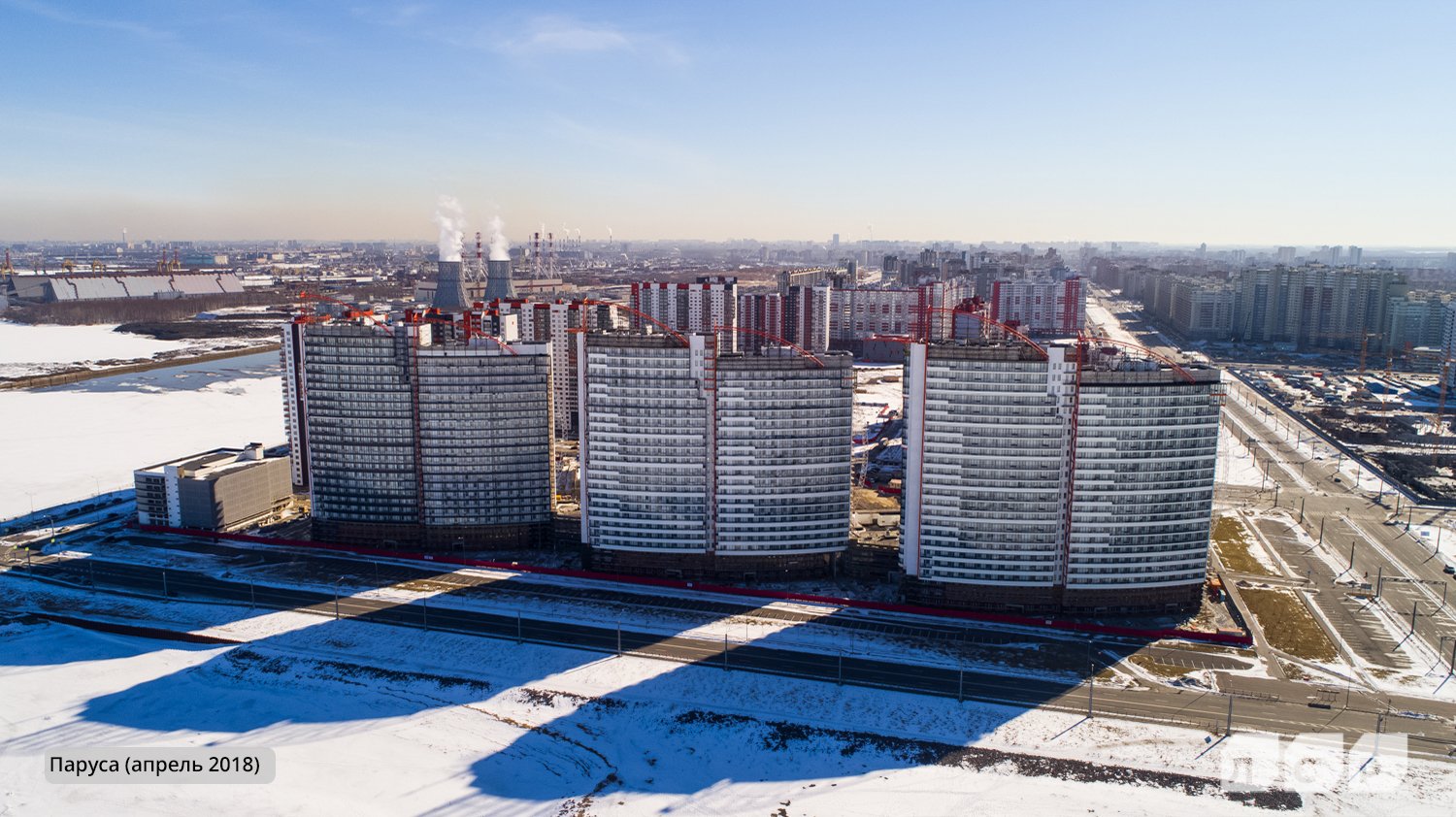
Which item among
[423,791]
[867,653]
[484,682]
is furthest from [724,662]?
[423,791]

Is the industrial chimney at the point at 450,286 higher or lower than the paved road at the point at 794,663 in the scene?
higher

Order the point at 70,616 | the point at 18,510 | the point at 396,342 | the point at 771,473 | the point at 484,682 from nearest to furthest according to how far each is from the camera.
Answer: the point at 484,682, the point at 70,616, the point at 771,473, the point at 396,342, the point at 18,510

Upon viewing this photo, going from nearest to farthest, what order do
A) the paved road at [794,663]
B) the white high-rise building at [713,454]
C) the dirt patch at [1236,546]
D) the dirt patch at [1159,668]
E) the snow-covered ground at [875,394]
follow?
the paved road at [794,663], the dirt patch at [1159,668], the white high-rise building at [713,454], the dirt patch at [1236,546], the snow-covered ground at [875,394]

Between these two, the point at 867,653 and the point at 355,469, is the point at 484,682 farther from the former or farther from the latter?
the point at 355,469

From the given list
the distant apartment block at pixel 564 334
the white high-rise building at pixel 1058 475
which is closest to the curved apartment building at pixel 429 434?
the white high-rise building at pixel 1058 475

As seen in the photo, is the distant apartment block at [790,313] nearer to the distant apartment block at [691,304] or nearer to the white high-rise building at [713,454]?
the distant apartment block at [691,304]

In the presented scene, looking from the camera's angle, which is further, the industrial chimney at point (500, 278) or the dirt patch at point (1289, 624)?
the industrial chimney at point (500, 278)

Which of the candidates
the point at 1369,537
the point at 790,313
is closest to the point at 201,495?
the point at 1369,537
